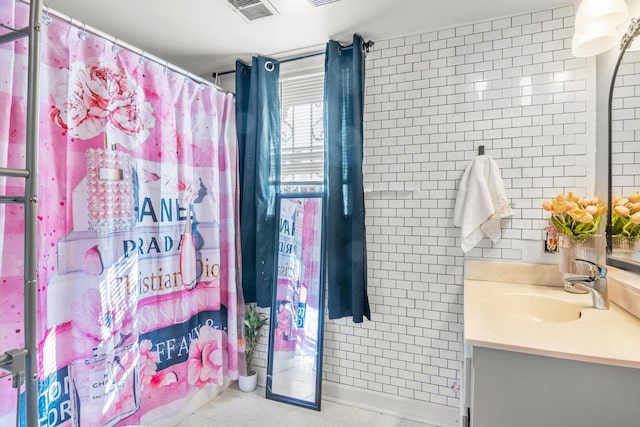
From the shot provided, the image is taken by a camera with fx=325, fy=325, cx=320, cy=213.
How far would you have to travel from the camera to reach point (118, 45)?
61.6 inches

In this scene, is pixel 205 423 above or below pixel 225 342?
below

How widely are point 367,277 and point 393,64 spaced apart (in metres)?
1.34

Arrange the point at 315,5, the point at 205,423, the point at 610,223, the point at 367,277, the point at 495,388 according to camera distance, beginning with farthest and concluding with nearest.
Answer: the point at 367,277
the point at 205,423
the point at 315,5
the point at 610,223
the point at 495,388

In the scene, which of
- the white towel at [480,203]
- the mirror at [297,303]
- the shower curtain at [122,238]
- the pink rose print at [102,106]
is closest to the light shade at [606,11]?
the white towel at [480,203]

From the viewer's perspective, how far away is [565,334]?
104cm

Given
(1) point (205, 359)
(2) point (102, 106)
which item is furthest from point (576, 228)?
(2) point (102, 106)

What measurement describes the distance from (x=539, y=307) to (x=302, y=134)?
172 cm

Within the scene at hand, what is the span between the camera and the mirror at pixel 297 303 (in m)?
2.12

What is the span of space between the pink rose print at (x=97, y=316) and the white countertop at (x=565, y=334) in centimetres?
152

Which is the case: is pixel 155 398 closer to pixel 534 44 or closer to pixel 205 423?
Answer: pixel 205 423

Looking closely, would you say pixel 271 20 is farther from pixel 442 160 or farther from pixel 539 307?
pixel 539 307

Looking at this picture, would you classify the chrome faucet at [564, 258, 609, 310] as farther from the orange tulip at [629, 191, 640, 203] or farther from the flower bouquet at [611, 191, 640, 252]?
the orange tulip at [629, 191, 640, 203]

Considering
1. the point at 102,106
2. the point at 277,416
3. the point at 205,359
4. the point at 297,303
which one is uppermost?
the point at 102,106

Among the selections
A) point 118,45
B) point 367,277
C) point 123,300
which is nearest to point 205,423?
point 123,300
